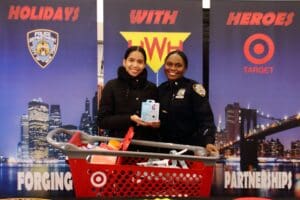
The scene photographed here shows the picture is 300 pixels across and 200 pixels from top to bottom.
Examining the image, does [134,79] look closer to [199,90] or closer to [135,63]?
[135,63]

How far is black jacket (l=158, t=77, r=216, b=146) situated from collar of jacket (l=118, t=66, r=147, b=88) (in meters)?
0.27

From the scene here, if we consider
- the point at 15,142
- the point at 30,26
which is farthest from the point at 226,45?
the point at 15,142

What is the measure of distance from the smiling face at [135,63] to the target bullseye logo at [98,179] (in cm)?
100

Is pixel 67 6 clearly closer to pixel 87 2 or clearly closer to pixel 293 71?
pixel 87 2

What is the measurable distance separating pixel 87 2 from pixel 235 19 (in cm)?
117

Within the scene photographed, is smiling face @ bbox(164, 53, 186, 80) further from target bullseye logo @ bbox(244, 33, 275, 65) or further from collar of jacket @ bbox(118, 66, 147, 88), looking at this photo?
target bullseye logo @ bbox(244, 33, 275, 65)

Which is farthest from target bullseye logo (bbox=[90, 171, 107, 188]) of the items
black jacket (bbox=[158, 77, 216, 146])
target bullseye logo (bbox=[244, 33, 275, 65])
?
target bullseye logo (bbox=[244, 33, 275, 65])

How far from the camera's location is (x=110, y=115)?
2.59 metres

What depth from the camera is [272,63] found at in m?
3.45

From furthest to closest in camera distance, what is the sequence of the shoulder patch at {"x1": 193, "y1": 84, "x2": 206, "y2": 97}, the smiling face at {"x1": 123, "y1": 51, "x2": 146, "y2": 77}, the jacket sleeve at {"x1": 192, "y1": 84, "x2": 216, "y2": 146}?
the shoulder patch at {"x1": 193, "y1": 84, "x2": 206, "y2": 97}, the jacket sleeve at {"x1": 192, "y1": 84, "x2": 216, "y2": 146}, the smiling face at {"x1": 123, "y1": 51, "x2": 146, "y2": 77}

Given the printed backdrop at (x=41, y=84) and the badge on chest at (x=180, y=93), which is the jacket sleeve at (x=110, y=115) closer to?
the badge on chest at (x=180, y=93)

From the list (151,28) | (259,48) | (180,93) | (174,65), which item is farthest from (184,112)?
(259,48)

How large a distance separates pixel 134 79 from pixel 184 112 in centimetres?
44

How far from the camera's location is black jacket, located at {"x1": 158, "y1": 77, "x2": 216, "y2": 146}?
274cm
